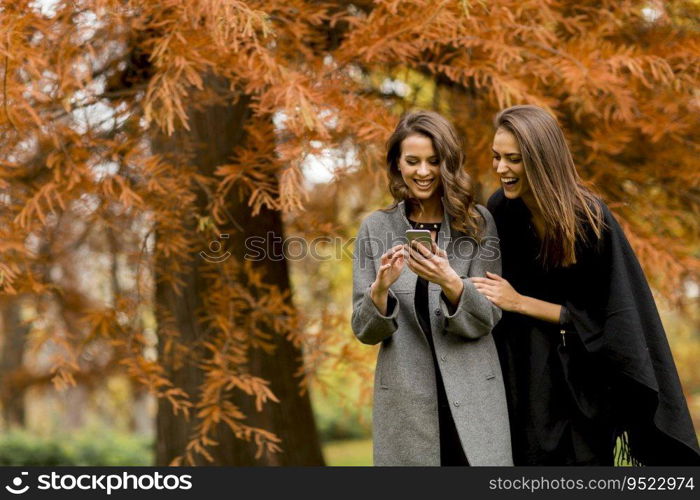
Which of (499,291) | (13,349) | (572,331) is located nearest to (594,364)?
(572,331)

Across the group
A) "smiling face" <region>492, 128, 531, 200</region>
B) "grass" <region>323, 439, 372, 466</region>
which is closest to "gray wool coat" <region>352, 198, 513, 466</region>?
"smiling face" <region>492, 128, 531, 200</region>

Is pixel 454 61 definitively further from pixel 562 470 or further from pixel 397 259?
pixel 562 470

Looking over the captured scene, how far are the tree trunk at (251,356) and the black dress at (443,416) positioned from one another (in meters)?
1.80

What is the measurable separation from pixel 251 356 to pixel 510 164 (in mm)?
2530

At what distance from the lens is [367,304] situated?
95.7 inches

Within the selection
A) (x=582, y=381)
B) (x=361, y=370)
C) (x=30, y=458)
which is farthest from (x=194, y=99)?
(x=30, y=458)

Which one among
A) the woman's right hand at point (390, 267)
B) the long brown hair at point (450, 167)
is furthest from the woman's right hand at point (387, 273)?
the long brown hair at point (450, 167)

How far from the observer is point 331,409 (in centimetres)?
1239

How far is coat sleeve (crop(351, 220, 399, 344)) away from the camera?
2426 millimetres

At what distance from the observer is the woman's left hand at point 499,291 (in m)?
2.54

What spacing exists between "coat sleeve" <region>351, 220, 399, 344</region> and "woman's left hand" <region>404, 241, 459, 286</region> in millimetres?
157

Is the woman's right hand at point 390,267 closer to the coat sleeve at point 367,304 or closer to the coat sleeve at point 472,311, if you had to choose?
the coat sleeve at point 367,304

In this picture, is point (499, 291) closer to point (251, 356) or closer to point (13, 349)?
point (251, 356)

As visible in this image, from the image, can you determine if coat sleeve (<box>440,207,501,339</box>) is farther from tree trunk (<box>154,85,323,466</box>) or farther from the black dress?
tree trunk (<box>154,85,323,466</box>)
